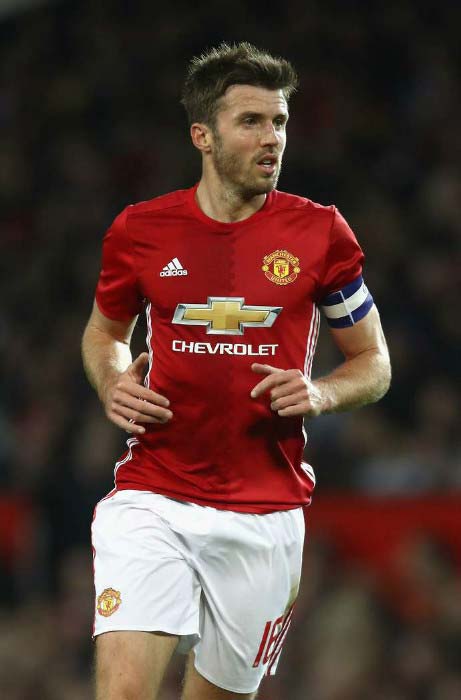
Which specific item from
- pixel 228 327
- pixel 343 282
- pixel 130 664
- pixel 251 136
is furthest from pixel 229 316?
pixel 130 664

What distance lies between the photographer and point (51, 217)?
463 inches

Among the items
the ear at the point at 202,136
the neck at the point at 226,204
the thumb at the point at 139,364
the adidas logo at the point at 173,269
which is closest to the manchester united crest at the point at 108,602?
the thumb at the point at 139,364

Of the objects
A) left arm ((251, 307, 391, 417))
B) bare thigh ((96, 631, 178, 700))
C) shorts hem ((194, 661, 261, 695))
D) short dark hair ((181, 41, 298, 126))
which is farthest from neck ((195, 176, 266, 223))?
shorts hem ((194, 661, 261, 695))

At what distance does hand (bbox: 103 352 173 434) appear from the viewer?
4160 millimetres

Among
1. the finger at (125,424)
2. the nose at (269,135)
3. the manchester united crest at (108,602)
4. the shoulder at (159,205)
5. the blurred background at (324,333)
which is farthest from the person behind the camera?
the blurred background at (324,333)

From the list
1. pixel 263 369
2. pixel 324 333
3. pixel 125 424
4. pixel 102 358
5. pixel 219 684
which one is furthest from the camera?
pixel 324 333

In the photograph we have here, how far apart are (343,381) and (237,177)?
75cm

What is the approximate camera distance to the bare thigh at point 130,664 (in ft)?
13.0

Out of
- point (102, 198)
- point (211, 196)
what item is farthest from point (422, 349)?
point (211, 196)

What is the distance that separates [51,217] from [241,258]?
24.7 feet

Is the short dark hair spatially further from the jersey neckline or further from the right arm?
the right arm

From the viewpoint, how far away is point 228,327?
14.3 ft

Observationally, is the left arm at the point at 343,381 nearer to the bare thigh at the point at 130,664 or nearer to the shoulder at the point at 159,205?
the shoulder at the point at 159,205

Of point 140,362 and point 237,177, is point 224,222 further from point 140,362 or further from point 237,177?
point 140,362
